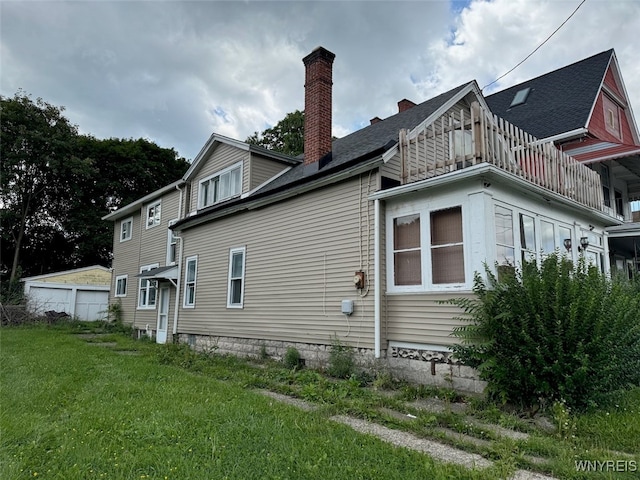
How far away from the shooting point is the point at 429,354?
660 cm

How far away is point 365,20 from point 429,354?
29.7 feet

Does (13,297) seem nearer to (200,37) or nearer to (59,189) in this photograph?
(59,189)

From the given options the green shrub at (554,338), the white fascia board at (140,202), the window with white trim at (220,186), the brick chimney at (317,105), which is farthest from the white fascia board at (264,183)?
the green shrub at (554,338)

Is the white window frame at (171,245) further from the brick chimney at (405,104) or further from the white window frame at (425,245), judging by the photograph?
the white window frame at (425,245)

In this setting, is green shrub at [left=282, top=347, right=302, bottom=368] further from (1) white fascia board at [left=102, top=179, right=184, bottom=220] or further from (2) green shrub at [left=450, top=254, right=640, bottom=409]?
(1) white fascia board at [left=102, top=179, right=184, bottom=220]

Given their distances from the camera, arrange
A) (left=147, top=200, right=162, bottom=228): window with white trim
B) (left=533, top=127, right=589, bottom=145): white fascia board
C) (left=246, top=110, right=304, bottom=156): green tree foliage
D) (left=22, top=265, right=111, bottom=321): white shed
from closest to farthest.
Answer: (left=533, top=127, right=589, bottom=145): white fascia board
(left=147, top=200, right=162, bottom=228): window with white trim
(left=22, top=265, right=111, bottom=321): white shed
(left=246, top=110, right=304, bottom=156): green tree foliage

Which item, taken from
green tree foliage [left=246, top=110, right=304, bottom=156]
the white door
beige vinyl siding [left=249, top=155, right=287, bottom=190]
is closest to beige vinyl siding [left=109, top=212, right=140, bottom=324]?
the white door

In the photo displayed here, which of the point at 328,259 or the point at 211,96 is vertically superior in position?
the point at 211,96

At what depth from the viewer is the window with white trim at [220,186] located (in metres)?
12.7

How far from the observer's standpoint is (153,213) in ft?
58.5

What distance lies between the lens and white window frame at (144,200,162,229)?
17.2 metres

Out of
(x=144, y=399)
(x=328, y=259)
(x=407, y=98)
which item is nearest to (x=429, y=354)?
(x=328, y=259)

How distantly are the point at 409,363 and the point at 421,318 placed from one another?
79 cm

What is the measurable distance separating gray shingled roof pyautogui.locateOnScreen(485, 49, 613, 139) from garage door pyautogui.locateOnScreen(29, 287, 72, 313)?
24473 mm
